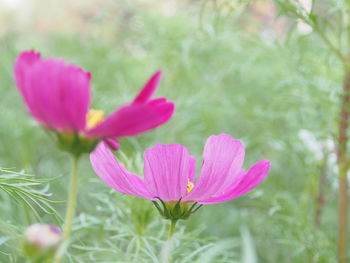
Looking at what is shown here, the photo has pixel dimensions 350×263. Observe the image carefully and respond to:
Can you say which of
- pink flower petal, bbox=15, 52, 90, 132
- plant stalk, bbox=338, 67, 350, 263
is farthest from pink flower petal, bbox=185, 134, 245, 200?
plant stalk, bbox=338, 67, 350, 263

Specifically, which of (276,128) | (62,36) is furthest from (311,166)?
(62,36)

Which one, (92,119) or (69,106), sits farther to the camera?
(92,119)

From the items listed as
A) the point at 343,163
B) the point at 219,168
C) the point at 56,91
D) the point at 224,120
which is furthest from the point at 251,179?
the point at 224,120

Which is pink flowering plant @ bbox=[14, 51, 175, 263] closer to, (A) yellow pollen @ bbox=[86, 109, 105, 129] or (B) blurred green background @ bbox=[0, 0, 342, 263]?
(A) yellow pollen @ bbox=[86, 109, 105, 129]

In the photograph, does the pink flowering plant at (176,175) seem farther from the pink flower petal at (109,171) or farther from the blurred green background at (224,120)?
the blurred green background at (224,120)

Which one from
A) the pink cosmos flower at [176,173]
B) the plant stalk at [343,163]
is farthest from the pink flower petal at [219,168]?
the plant stalk at [343,163]

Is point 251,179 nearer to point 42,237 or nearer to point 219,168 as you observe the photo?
point 219,168
